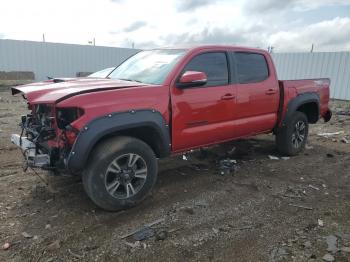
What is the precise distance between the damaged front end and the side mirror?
1306mm

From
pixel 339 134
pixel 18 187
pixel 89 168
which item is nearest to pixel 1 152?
pixel 18 187

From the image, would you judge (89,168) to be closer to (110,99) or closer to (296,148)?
(110,99)

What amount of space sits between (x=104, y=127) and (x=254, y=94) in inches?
105

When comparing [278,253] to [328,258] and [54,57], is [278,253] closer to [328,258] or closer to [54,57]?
[328,258]

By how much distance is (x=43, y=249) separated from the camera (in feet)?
10.6

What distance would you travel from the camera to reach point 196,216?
3.91 metres

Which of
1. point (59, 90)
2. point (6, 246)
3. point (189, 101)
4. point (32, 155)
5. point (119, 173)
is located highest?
point (59, 90)

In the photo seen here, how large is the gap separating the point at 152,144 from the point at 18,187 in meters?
1.88

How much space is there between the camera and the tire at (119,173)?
372 centimetres

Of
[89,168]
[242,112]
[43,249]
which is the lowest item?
[43,249]

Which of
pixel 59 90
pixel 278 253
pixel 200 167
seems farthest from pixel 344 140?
pixel 59 90

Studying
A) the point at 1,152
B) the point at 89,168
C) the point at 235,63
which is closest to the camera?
the point at 89,168

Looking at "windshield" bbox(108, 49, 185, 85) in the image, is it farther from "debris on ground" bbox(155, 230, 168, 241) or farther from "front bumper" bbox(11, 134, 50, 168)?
"debris on ground" bbox(155, 230, 168, 241)

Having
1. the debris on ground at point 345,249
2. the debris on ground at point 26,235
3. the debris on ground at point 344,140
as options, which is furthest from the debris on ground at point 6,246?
the debris on ground at point 344,140
